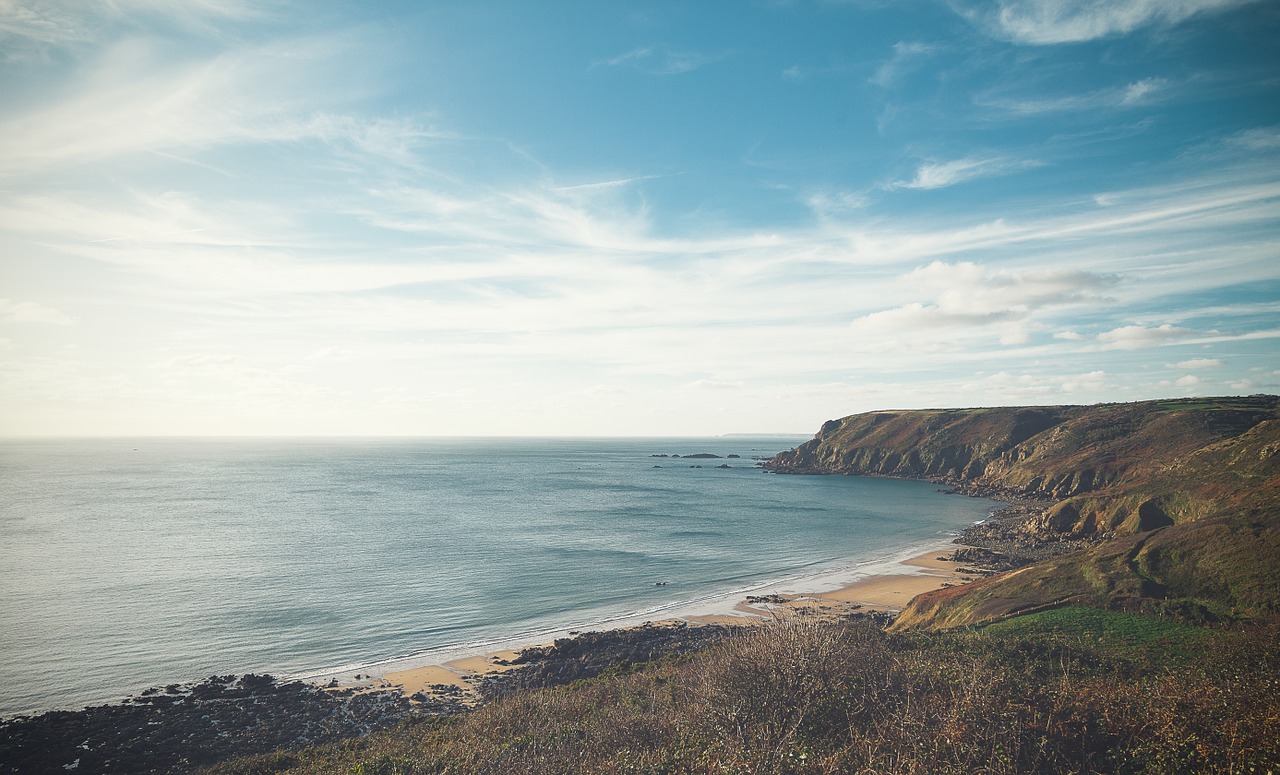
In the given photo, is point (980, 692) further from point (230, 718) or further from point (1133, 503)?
point (1133, 503)

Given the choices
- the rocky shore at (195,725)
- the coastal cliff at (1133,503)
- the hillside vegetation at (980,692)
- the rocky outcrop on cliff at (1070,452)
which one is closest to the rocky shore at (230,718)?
the rocky shore at (195,725)

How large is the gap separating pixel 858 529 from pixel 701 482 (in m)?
71.6

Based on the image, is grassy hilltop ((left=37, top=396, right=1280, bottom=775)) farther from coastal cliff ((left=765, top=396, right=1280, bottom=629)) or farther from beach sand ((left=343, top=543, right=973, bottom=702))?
beach sand ((left=343, top=543, right=973, bottom=702))

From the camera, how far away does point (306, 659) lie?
34.4 meters

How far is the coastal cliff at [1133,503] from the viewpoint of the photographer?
24156mm

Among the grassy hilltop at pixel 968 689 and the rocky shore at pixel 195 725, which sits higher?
the grassy hilltop at pixel 968 689

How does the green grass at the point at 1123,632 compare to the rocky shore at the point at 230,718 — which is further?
the rocky shore at the point at 230,718

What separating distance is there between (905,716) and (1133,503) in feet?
153

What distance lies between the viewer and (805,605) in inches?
1697

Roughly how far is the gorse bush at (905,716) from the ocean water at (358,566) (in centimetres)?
1827

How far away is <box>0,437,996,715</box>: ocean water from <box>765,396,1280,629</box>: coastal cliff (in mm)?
16907

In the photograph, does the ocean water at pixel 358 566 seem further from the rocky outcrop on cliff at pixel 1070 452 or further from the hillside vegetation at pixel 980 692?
the rocky outcrop on cliff at pixel 1070 452

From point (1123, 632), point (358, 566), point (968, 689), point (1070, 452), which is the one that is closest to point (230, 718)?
point (358, 566)

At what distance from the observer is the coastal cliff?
24.2m
